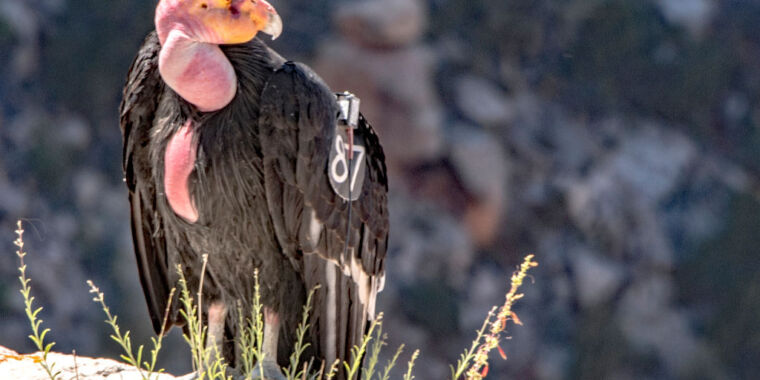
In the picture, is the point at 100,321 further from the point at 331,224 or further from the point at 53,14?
the point at 331,224

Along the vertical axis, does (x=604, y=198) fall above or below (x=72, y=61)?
above

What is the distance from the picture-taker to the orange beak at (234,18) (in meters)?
3.76

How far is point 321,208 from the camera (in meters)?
4.00

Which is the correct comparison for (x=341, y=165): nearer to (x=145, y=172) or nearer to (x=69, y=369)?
(x=145, y=172)

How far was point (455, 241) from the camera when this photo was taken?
19.4 meters

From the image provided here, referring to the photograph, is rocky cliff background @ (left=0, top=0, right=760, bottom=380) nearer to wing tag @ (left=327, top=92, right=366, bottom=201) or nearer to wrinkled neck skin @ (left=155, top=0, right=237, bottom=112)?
wing tag @ (left=327, top=92, right=366, bottom=201)

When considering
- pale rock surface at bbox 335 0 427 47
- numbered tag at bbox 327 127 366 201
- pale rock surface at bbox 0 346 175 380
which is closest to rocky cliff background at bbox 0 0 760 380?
pale rock surface at bbox 335 0 427 47

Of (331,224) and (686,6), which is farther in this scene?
(686,6)

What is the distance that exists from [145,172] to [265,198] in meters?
0.50

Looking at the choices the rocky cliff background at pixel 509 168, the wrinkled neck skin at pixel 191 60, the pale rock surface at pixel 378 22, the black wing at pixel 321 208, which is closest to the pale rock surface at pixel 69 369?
the black wing at pixel 321 208

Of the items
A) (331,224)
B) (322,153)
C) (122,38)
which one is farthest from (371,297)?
(122,38)

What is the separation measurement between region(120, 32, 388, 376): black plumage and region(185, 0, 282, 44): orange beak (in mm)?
139

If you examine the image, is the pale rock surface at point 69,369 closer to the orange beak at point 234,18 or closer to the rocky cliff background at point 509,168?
the orange beak at point 234,18

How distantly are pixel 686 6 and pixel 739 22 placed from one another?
1.53 m
